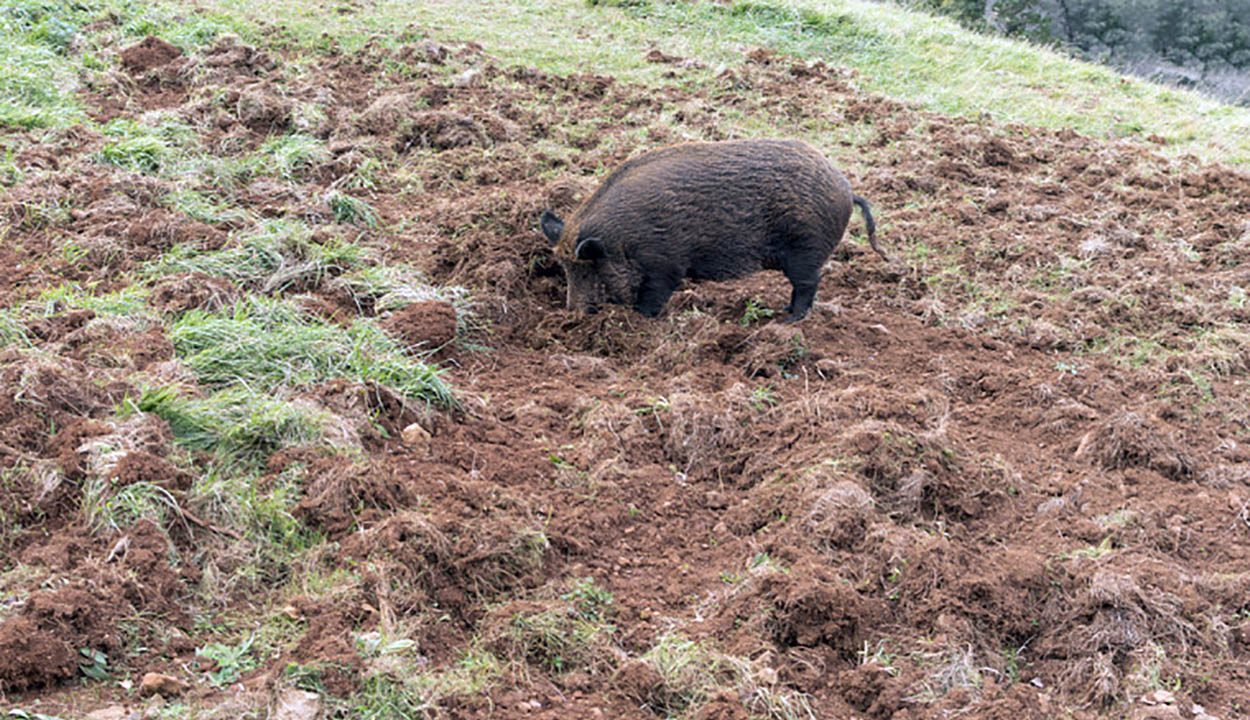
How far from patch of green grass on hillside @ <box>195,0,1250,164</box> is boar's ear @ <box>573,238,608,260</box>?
17.8ft

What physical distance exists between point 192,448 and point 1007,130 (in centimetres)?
818

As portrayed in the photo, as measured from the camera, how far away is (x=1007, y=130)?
952 cm

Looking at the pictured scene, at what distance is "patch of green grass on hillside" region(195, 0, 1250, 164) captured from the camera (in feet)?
33.4

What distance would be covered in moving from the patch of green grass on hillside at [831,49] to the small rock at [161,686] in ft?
28.5

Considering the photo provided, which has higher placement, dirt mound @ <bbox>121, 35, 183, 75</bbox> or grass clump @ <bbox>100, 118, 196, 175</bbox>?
dirt mound @ <bbox>121, 35, 183, 75</bbox>

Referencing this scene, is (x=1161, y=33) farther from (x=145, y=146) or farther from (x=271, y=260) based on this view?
(x=271, y=260)

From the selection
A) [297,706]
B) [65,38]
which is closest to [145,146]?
[65,38]

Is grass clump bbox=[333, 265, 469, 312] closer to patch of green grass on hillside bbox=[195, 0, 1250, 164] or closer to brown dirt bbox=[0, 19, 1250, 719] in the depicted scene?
brown dirt bbox=[0, 19, 1250, 719]

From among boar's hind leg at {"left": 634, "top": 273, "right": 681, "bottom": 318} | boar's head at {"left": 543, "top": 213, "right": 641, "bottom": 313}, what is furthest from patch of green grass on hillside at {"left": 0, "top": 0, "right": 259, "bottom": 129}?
boar's hind leg at {"left": 634, "top": 273, "right": 681, "bottom": 318}

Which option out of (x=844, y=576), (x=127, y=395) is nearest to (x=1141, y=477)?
(x=844, y=576)

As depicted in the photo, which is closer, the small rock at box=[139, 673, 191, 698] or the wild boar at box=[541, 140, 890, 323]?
the small rock at box=[139, 673, 191, 698]

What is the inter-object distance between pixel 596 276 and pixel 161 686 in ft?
11.6

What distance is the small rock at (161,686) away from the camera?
284 cm

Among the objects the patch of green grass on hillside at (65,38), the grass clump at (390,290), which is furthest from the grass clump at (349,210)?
the patch of green grass on hillside at (65,38)
